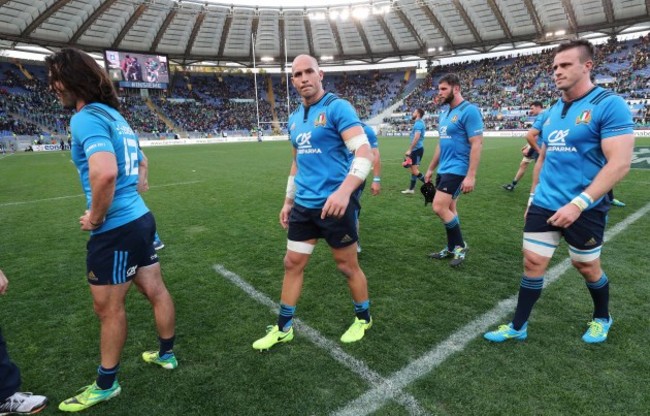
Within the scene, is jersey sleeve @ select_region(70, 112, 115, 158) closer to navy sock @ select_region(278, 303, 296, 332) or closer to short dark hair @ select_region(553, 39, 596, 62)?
navy sock @ select_region(278, 303, 296, 332)

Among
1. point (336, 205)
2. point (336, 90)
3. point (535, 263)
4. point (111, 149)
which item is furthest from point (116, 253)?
point (336, 90)

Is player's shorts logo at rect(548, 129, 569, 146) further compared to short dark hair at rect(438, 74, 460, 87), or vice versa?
short dark hair at rect(438, 74, 460, 87)

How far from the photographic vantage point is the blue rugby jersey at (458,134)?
4716 millimetres

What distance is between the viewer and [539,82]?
43.6 m

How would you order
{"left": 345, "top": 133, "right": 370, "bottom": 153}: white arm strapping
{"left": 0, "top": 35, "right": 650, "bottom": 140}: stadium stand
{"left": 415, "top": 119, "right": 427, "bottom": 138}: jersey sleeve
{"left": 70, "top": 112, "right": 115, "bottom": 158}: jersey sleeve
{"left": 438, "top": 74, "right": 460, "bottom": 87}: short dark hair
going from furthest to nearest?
{"left": 0, "top": 35, "right": 650, "bottom": 140}: stadium stand → {"left": 415, "top": 119, "right": 427, "bottom": 138}: jersey sleeve → {"left": 438, "top": 74, "right": 460, "bottom": 87}: short dark hair → {"left": 345, "top": 133, "right": 370, "bottom": 153}: white arm strapping → {"left": 70, "top": 112, "right": 115, "bottom": 158}: jersey sleeve

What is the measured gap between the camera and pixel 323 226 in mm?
2953

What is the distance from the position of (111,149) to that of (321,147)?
4.80 ft

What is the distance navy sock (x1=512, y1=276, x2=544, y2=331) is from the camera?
3055 mm

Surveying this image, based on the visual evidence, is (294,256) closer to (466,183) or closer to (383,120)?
(466,183)

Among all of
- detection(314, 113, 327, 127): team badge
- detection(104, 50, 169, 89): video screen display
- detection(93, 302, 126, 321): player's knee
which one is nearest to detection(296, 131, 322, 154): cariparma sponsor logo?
detection(314, 113, 327, 127): team badge

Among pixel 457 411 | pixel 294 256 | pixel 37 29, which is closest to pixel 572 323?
pixel 457 411

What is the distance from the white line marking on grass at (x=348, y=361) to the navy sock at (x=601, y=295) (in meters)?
1.89

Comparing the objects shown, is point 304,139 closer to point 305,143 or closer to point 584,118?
point 305,143

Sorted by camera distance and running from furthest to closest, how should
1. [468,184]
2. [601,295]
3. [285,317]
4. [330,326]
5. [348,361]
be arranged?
[468,184] < [330,326] < [285,317] < [601,295] < [348,361]
